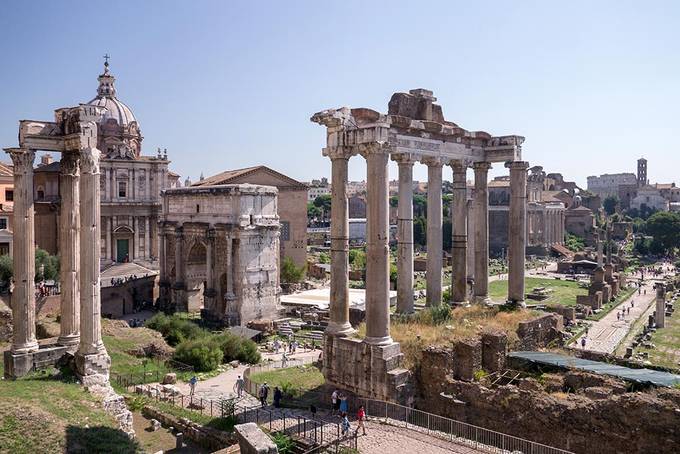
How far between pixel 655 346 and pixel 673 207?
132m

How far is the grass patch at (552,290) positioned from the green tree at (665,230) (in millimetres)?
35563

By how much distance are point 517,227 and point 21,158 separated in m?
15.2

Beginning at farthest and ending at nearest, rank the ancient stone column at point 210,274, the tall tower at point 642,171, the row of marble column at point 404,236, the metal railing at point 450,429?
the tall tower at point 642,171, the ancient stone column at point 210,274, the row of marble column at point 404,236, the metal railing at point 450,429

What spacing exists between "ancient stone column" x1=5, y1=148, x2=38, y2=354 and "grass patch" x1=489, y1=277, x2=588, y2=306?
3453 cm

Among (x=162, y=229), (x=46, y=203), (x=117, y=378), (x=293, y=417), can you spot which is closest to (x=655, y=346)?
(x=293, y=417)

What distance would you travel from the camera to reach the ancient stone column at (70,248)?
55.1 feet

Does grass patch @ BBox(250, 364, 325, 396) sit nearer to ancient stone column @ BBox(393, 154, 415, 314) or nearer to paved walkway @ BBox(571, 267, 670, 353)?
ancient stone column @ BBox(393, 154, 415, 314)

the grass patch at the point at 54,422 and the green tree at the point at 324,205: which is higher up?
the green tree at the point at 324,205

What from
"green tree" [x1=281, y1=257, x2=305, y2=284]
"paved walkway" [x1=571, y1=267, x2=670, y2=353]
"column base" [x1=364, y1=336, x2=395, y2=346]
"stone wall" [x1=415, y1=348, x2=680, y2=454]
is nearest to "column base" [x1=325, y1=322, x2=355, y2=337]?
"column base" [x1=364, y1=336, x2=395, y2=346]

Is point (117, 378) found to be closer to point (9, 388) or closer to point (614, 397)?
point (9, 388)

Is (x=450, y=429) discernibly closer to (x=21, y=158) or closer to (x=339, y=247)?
(x=339, y=247)

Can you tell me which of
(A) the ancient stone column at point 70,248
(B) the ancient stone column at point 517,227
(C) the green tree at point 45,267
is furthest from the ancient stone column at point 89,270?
(C) the green tree at point 45,267

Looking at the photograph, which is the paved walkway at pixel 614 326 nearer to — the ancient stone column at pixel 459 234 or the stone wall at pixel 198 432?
the ancient stone column at pixel 459 234

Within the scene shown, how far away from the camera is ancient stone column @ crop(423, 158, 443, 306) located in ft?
59.9
